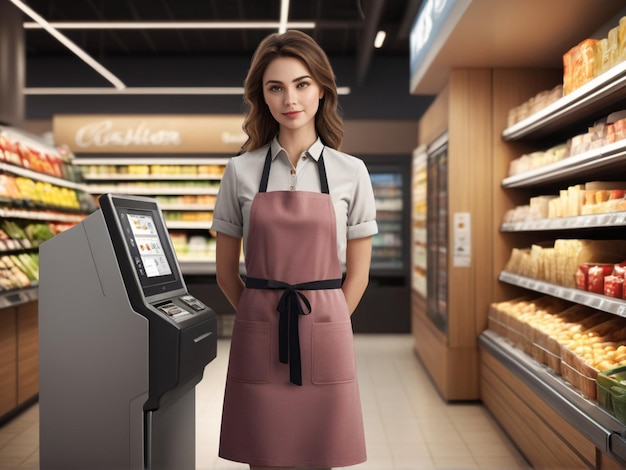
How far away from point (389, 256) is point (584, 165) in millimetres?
5593

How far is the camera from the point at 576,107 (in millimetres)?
3639

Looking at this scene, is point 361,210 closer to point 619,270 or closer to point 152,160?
point 619,270

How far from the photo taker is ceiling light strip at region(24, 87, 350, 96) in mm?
9469

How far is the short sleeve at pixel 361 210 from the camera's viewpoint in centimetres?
202

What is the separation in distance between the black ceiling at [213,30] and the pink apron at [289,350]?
5723 millimetres

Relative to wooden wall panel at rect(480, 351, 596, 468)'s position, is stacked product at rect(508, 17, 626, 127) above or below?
above

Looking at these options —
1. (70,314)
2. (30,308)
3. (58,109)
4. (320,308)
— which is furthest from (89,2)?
(320,308)

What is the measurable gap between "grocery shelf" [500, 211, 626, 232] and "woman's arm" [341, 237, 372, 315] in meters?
1.48

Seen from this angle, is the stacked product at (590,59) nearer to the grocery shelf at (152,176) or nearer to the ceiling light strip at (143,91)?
Answer: the grocery shelf at (152,176)

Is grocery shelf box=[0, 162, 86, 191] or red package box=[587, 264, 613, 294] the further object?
grocery shelf box=[0, 162, 86, 191]

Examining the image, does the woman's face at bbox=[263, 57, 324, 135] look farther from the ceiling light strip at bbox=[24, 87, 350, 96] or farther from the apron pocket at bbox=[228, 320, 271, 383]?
the ceiling light strip at bbox=[24, 87, 350, 96]

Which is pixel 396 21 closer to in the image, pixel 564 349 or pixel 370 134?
pixel 370 134

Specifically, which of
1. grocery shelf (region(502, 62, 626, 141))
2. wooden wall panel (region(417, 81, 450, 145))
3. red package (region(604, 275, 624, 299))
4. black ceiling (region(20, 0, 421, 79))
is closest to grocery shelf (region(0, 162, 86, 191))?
black ceiling (region(20, 0, 421, 79))

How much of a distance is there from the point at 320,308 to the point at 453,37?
3.07 meters
